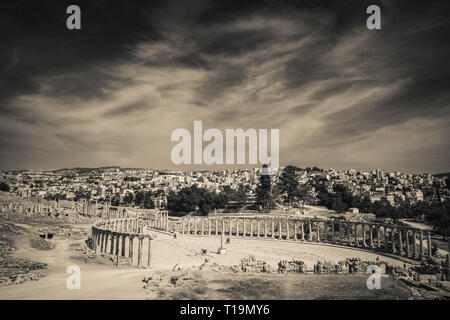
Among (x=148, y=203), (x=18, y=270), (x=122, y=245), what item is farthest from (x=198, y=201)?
(x=18, y=270)

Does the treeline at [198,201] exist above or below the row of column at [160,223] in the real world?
above

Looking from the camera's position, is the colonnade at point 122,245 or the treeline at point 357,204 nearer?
the colonnade at point 122,245

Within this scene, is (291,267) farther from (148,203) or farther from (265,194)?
(148,203)

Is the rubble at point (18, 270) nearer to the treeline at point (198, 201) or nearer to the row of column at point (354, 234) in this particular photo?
the row of column at point (354, 234)

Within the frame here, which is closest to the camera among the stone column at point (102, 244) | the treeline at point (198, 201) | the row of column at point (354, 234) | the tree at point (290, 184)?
the stone column at point (102, 244)

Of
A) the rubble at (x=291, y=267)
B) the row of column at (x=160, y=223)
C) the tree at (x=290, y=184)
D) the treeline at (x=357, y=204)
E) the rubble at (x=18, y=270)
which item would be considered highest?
the tree at (x=290, y=184)

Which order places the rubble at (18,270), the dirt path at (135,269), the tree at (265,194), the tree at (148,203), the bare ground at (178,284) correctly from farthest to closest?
the tree at (148,203) < the tree at (265,194) < the rubble at (18,270) < the dirt path at (135,269) < the bare ground at (178,284)

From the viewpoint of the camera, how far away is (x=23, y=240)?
3650cm

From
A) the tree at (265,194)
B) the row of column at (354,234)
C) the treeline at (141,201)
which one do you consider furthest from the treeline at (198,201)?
the treeline at (141,201)
